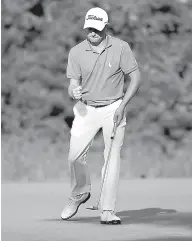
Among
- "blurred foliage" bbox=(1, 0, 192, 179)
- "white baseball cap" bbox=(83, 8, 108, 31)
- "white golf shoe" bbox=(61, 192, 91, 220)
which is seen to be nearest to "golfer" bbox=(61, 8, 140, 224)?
"white baseball cap" bbox=(83, 8, 108, 31)

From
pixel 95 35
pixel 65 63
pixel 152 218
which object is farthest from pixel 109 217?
pixel 65 63

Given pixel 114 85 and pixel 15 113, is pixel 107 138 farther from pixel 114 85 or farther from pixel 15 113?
pixel 15 113

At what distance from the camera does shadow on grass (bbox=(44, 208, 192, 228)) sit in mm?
10578

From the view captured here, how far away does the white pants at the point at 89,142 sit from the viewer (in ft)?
33.6

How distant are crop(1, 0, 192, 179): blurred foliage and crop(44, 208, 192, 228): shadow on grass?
12.0m

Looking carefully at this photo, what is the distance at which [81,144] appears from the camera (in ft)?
34.2

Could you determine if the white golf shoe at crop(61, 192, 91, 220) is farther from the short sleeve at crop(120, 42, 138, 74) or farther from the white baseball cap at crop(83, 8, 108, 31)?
the white baseball cap at crop(83, 8, 108, 31)

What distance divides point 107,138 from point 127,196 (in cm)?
357

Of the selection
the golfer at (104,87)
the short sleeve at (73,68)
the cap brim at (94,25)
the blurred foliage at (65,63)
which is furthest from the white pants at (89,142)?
the blurred foliage at (65,63)

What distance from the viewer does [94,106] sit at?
10.3m

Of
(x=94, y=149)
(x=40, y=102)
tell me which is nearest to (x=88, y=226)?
(x=94, y=149)

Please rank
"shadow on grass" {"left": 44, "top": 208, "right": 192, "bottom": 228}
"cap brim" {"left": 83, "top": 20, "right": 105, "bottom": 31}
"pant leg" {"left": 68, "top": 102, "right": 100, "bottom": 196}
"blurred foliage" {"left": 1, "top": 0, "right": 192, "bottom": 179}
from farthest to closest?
"blurred foliage" {"left": 1, "top": 0, "right": 192, "bottom": 179}
"shadow on grass" {"left": 44, "top": 208, "right": 192, "bottom": 228}
"pant leg" {"left": 68, "top": 102, "right": 100, "bottom": 196}
"cap brim" {"left": 83, "top": 20, "right": 105, "bottom": 31}

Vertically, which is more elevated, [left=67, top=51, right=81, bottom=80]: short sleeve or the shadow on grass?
[left=67, top=51, right=81, bottom=80]: short sleeve

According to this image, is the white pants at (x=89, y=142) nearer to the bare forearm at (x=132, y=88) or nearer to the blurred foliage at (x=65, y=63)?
the bare forearm at (x=132, y=88)
